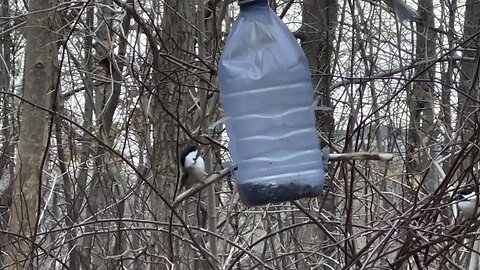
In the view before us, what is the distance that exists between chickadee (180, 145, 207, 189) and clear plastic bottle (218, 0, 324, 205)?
80cm

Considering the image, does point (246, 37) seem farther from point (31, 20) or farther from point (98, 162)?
point (98, 162)

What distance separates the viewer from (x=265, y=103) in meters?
2.59

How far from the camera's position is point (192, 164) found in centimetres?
342

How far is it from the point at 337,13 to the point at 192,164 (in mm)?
4555

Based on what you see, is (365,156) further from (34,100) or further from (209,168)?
(34,100)

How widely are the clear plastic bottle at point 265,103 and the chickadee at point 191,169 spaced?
0.80 m

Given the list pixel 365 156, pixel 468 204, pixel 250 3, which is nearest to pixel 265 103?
pixel 250 3

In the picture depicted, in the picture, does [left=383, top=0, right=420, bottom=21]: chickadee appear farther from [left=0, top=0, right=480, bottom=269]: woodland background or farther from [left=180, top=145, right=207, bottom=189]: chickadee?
[left=180, top=145, right=207, bottom=189]: chickadee

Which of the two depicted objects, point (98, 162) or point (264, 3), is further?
point (98, 162)

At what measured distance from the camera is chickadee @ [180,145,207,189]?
3414mm

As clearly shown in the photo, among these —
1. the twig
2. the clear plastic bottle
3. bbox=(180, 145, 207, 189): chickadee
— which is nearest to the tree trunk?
bbox=(180, 145, 207, 189): chickadee

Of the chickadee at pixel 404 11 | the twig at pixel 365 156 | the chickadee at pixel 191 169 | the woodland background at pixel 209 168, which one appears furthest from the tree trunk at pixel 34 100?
the twig at pixel 365 156

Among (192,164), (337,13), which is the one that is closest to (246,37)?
(192,164)

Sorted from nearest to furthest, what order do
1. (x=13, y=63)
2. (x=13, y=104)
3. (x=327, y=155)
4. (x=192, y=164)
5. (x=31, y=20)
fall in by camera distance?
(x=327, y=155), (x=192, y=164), (x=31, y=20), (x=13, y=104), (x=13, y=63)
